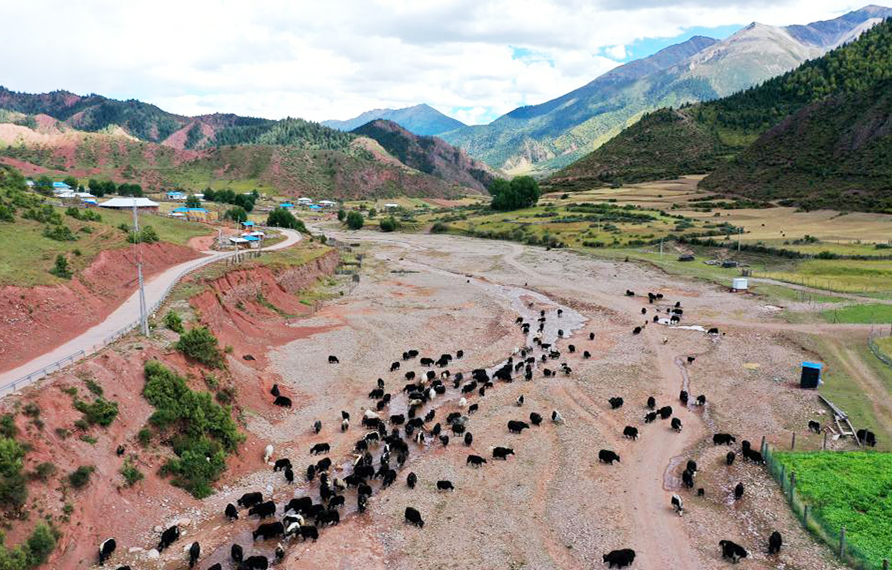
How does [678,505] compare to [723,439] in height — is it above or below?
below

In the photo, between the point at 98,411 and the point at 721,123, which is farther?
the point at 721,123

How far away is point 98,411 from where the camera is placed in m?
22.2

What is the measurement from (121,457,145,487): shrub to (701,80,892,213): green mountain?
330 ft

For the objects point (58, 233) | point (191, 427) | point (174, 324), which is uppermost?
point (58, 233)

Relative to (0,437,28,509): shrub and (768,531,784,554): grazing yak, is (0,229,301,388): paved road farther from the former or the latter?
(768,531,784,554): grazing yak

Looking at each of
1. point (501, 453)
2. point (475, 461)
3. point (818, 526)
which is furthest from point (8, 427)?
point (818, 526)

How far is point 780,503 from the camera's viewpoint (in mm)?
22500

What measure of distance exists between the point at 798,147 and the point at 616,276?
79446 mm

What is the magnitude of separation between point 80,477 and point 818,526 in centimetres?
2610

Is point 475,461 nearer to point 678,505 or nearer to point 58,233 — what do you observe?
point 678,505

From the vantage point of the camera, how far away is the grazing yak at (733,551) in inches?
747

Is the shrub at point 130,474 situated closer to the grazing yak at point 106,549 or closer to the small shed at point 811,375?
the grazing yak at point 106,549

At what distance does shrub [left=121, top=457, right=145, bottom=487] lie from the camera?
2104 centimetres

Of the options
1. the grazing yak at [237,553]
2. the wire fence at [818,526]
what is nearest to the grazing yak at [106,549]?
the grazing yak at [237,553]
